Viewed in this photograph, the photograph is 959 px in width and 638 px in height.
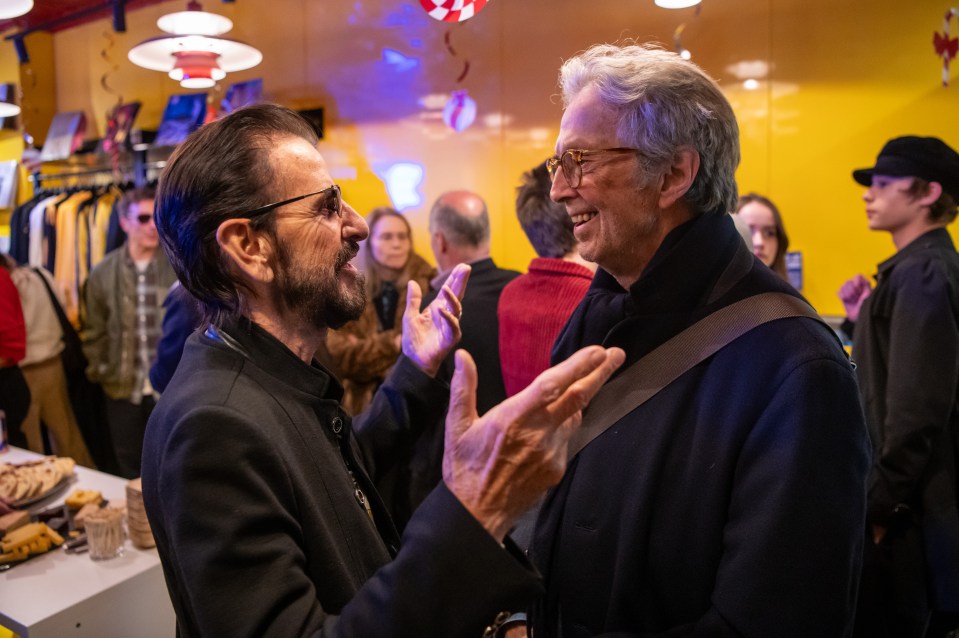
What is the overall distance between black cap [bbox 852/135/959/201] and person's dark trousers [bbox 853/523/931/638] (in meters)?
1.29

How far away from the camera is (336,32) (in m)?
5.50

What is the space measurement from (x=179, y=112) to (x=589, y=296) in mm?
5537

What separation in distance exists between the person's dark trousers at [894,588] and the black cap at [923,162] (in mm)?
1286

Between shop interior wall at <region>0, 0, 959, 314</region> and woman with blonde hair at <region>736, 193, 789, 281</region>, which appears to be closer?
woman with blonde hair at <region>736, 193, 789, 281</region>

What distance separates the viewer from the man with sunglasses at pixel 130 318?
4398 millimetres

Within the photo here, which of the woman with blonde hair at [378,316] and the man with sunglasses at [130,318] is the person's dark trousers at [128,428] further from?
the woman with blonde hair at [378,316]

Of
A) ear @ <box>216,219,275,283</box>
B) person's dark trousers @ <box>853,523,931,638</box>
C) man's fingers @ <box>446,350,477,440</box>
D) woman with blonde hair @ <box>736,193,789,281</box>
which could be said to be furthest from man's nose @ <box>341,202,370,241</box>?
woman with blonde hair @ <box>736,193,789,281</box>

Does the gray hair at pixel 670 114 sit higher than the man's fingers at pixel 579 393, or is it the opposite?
the gray hair at pixel 670 114

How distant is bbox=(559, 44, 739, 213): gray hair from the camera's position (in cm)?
128

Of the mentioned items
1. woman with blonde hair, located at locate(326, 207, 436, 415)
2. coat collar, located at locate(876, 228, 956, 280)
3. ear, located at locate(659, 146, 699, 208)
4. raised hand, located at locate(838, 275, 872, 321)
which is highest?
ear, located at locate(659, 146, 699, 208)

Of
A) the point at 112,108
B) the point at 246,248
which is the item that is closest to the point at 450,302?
the point at 246,248

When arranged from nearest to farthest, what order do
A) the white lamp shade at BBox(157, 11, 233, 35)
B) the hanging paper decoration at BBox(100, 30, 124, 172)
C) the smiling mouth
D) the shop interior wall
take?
the smiling mouth
the white lamp shade at BBox(157, 11, 233, 35)
the shop interior wall
the hanging paper decoration at BBox(100, 30, 124, 172)

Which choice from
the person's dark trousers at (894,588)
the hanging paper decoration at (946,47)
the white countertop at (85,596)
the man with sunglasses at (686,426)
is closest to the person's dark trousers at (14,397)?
the white countertop at (85,596)

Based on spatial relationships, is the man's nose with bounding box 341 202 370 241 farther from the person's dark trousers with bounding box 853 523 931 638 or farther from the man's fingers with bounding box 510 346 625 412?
the person's dark trousers with bounding box 853 523 931 638
